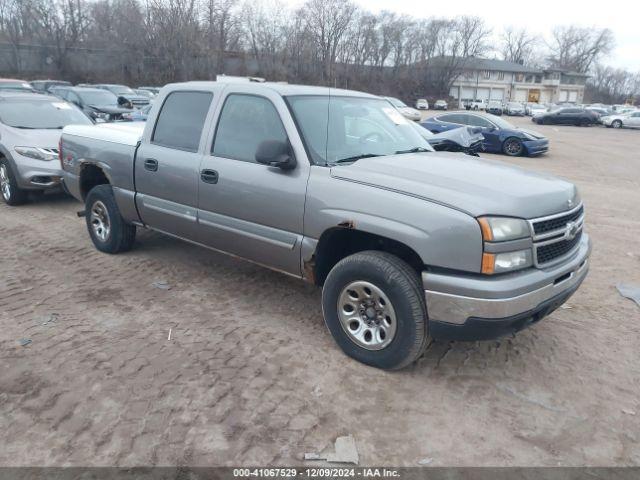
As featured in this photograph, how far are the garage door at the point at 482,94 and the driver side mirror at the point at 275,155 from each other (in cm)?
9420

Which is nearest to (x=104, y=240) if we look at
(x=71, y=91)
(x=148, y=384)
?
(x=148, y=384)

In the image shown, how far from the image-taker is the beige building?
88062mm

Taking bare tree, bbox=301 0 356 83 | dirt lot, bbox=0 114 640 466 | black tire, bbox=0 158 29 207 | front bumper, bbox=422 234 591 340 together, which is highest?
bare tree, bbox=301 0 356 83

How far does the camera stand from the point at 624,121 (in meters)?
39.0

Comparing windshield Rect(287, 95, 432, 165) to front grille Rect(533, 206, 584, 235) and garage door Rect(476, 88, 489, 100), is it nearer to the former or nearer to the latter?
front grille Rect(533, 206, 584, 235)

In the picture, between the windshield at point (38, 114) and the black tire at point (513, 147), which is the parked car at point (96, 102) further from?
the black tire at point (513, 147)

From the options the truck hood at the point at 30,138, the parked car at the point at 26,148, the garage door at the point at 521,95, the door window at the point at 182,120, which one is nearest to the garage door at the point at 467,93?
the garage door at the point at 521,95

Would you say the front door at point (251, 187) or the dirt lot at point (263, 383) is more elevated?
the front door at point (251, 187)

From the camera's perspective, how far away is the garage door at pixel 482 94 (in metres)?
90.8

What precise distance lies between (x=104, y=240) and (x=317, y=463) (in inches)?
166

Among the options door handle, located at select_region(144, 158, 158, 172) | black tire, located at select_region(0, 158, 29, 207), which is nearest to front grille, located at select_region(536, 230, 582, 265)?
door handle, located at select_region(144, 158, 158, 172)

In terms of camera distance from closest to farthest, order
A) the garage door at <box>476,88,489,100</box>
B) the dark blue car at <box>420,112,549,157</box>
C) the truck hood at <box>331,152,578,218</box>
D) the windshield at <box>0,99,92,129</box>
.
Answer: the truck hood at <box>331,152,578,218</box>
the windshield at <box>0,99,92,129</box>
the dark blue car at <box>420,112,549,157</box>
the garage door at <box>476,88,489,100</box>

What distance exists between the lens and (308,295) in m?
4.89

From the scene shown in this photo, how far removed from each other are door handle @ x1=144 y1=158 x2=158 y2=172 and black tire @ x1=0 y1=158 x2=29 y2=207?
4.23 m
